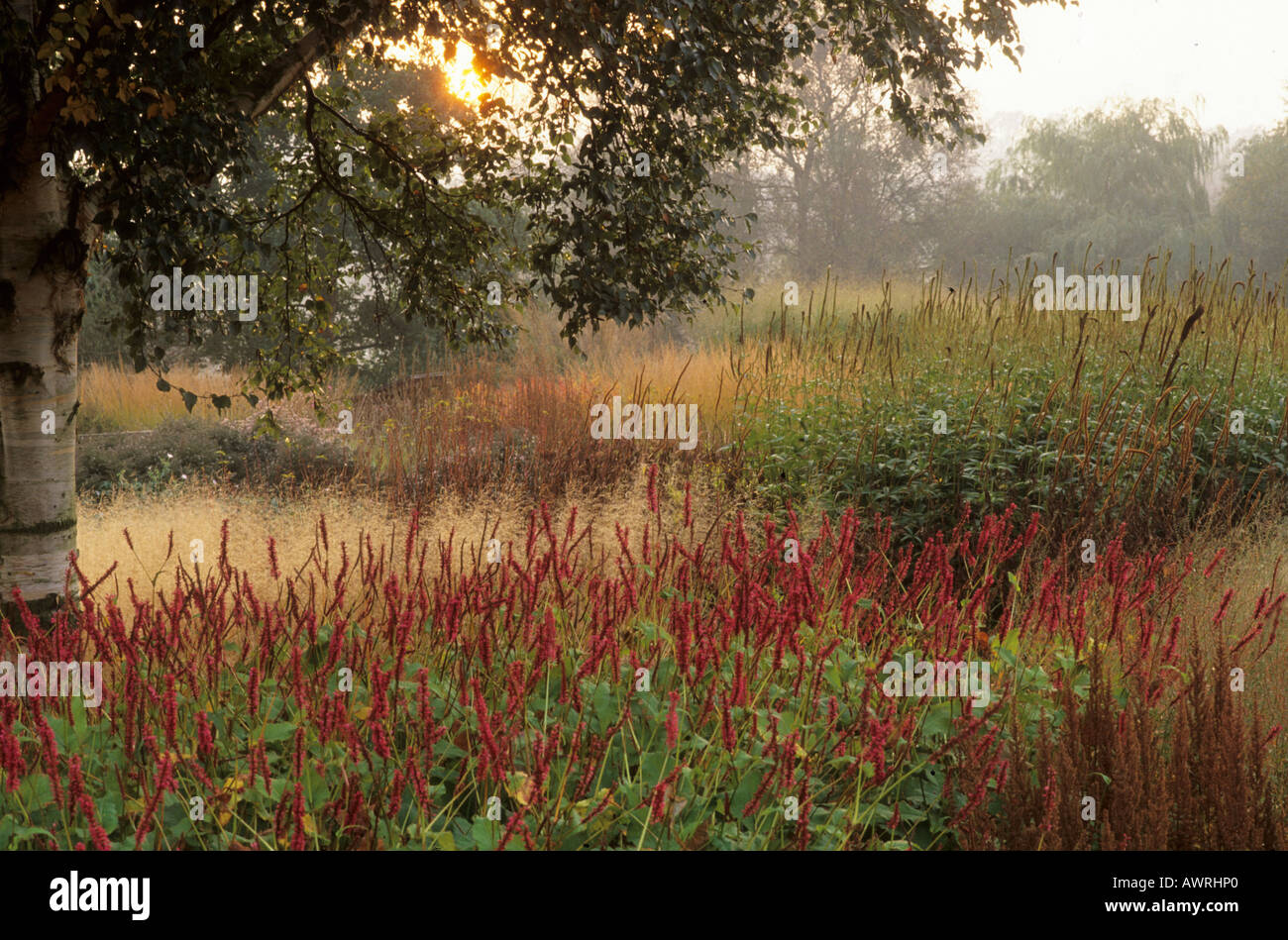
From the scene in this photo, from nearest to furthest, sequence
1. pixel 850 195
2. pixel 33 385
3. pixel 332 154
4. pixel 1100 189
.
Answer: pixel 33 385 → pixel 332 154 → pixel 850 195 → pixel 1100 189

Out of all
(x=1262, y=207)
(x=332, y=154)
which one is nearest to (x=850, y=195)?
(x=1262, y=207)

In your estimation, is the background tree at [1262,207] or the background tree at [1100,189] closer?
the background tree at [1262,207]

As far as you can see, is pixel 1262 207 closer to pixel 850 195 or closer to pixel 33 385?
pixel 850 195

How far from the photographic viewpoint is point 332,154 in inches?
259

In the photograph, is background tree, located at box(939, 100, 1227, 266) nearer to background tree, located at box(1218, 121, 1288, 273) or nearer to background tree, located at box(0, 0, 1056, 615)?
background tree, located at box(1218, 121, 1288, 273)

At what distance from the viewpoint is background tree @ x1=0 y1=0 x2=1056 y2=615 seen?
13.9 ft

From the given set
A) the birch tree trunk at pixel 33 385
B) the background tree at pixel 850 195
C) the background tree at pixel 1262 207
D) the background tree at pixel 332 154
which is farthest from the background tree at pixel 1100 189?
the birch tree trunk at pixel 33 385

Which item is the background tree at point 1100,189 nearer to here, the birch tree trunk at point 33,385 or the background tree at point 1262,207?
the background tree at point 1262,207

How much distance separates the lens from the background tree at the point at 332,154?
4.23m

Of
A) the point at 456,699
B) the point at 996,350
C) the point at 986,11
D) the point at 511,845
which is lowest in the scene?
the point at 511,845

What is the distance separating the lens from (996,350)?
778cm

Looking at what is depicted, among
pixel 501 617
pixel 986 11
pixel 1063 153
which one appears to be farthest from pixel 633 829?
pixel 1063 153

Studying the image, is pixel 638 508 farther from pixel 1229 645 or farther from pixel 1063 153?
pixel 1063 153

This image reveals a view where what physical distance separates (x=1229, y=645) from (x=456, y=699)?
3.21m
